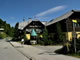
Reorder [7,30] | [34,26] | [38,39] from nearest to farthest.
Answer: [38,39], [34,26], [7,30]

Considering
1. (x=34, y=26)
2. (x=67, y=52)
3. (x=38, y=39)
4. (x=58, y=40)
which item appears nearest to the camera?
(x=67, y=52)

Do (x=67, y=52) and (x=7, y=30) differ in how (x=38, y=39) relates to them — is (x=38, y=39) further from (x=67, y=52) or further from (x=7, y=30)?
(x=7, y=30)

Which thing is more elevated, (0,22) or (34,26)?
(0,22)

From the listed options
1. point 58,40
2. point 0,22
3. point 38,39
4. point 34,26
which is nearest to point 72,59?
point 58,40

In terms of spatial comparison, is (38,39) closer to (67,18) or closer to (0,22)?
(67,18)

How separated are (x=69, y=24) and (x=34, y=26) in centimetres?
1845

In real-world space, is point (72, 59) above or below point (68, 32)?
below

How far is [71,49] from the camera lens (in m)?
13.9

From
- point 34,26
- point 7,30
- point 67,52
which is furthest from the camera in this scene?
point 7,30

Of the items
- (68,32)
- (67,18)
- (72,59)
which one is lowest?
(72,59)

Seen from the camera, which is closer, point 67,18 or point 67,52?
point 67,52

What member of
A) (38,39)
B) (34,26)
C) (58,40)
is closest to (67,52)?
(58,40)

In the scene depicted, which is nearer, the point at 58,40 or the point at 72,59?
the point at 72,59

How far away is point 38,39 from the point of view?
33.2 metres
